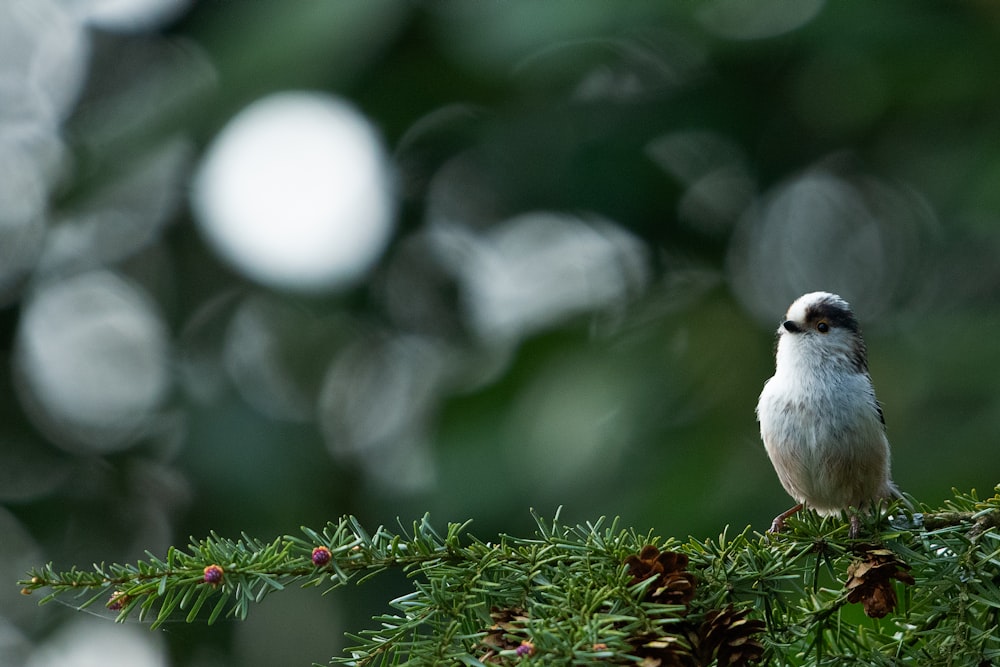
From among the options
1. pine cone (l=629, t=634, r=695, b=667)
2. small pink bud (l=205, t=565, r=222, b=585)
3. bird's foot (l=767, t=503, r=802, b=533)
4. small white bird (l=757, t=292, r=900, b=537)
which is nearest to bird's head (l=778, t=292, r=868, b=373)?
small white bird (l=757, t=292, r=900, b=537)

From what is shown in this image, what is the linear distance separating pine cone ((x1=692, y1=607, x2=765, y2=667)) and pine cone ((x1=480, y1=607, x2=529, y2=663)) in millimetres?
275

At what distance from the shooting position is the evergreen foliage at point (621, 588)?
1.50 meters

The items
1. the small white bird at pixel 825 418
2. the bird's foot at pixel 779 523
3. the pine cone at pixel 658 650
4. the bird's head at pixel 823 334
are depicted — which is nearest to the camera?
the pine cone at pixel 658 650

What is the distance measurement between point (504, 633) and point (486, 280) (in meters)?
4.25

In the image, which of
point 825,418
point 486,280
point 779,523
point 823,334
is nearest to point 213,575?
point 779,523

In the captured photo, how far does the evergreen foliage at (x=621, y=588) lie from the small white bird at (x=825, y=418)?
2.16ft

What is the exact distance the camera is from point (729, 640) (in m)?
1.54

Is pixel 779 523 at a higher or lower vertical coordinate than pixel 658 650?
lower

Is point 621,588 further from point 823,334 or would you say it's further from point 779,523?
point 823,334

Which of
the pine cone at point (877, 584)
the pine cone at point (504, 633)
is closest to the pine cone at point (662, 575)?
the pine cone at point (504, 633)

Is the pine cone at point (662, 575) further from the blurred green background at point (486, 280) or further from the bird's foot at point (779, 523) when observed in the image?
the blurred green background at point (486, 280)

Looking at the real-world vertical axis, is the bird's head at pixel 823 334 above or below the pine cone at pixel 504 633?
below

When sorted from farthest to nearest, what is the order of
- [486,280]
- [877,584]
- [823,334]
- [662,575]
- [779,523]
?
[486,280] < [823,334] < [779,523] < [877,584] < [662,575]

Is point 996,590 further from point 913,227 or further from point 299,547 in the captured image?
point 913,227
